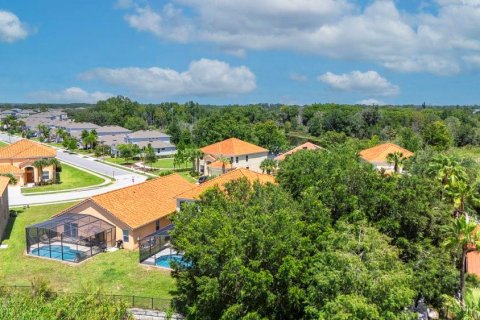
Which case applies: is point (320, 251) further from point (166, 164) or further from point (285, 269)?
point (166, 164)

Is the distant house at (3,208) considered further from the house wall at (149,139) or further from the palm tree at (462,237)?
the house wall at (149,139)

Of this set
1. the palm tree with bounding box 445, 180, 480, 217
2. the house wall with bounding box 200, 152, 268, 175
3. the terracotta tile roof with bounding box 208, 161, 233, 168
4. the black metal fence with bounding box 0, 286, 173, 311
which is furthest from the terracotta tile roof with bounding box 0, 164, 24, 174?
the palm tree with bounding box 445, 180, 480, 217

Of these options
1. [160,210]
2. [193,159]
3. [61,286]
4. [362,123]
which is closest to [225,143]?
[193,159]

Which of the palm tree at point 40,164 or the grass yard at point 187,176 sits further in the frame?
the grass yard at point 187,176

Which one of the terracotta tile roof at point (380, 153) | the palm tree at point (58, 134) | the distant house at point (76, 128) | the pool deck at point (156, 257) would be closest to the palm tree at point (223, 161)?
the terracotta tile roof at point (380, 153)

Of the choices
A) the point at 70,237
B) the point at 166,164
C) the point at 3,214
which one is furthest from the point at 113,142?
the point at 70,237

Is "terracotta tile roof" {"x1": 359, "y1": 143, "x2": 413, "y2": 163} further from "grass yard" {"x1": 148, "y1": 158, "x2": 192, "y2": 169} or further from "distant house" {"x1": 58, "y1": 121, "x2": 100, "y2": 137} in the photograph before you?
"distant house" {"x1": 58, "y1": 121, "x2": 100, "y2": 137}
